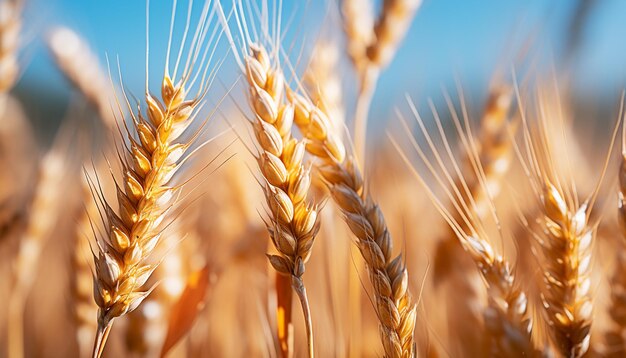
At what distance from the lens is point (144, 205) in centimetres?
72

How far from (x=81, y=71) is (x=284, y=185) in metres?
1.37

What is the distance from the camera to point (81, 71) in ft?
Answer: 6.14

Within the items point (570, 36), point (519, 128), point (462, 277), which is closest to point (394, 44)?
point (519, 128)

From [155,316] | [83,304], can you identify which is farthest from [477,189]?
[83,304]

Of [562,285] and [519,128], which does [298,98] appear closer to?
[562,285]

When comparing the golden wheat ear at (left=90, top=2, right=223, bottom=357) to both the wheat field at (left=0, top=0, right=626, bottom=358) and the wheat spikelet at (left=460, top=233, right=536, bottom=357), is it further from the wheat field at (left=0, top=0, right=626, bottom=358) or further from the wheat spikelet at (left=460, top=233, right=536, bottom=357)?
the wheat spikelet at (left=460, top=233, right=536, bottom=357)

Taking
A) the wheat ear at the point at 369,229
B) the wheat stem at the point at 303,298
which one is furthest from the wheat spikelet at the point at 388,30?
the wheat stem at the point at 303,298

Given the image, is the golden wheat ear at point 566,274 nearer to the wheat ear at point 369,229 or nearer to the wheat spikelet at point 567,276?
the wheat spikelet at point 567,276

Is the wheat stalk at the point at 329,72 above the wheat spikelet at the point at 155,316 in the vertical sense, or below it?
above

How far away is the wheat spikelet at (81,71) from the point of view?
184 cm

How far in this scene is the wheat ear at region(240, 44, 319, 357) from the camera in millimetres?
749

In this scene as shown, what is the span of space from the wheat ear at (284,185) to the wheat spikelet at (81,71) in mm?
1132

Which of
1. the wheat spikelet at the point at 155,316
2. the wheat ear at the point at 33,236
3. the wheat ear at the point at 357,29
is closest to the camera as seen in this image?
the wheat spikelet at the point at 155,316

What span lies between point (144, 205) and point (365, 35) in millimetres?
956
